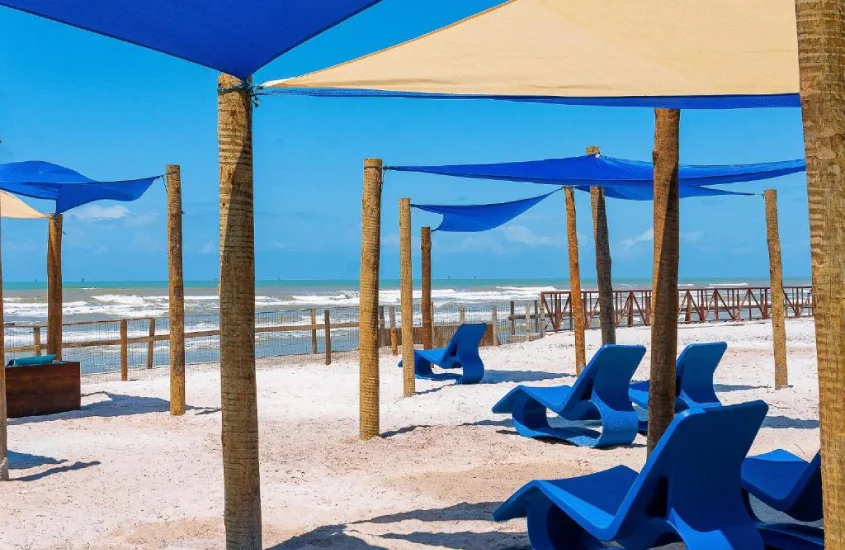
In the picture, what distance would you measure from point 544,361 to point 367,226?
19.2 ft

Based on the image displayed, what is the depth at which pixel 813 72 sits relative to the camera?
5.86 ft

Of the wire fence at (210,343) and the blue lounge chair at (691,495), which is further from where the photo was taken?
the wire fence at (210,343)

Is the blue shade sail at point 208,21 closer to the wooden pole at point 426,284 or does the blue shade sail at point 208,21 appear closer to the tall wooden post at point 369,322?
the tall wooden post at point 369,322


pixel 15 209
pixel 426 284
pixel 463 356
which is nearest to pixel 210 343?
pixel 426 284

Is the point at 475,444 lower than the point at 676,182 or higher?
lower

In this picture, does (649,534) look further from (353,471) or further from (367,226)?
(367,226)

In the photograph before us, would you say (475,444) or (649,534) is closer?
(649,534)

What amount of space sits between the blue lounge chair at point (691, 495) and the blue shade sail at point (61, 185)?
6003 millimetres

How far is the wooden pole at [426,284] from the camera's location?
1232cm

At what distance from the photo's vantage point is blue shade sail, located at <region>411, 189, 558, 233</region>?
10328 millimetres

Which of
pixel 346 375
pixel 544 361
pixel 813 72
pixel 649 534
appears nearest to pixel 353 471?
pixel 649 534

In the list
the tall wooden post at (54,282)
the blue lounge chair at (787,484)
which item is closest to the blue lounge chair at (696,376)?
the blue lounge chair at (787,484)

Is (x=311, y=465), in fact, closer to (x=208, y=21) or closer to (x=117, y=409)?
(x=208, y=21)

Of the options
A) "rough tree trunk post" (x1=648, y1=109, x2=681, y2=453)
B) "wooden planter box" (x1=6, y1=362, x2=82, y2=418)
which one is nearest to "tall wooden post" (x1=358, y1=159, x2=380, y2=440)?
"rough tree trunk post" (x1=648, y1=109, x2=681, y2=453)
